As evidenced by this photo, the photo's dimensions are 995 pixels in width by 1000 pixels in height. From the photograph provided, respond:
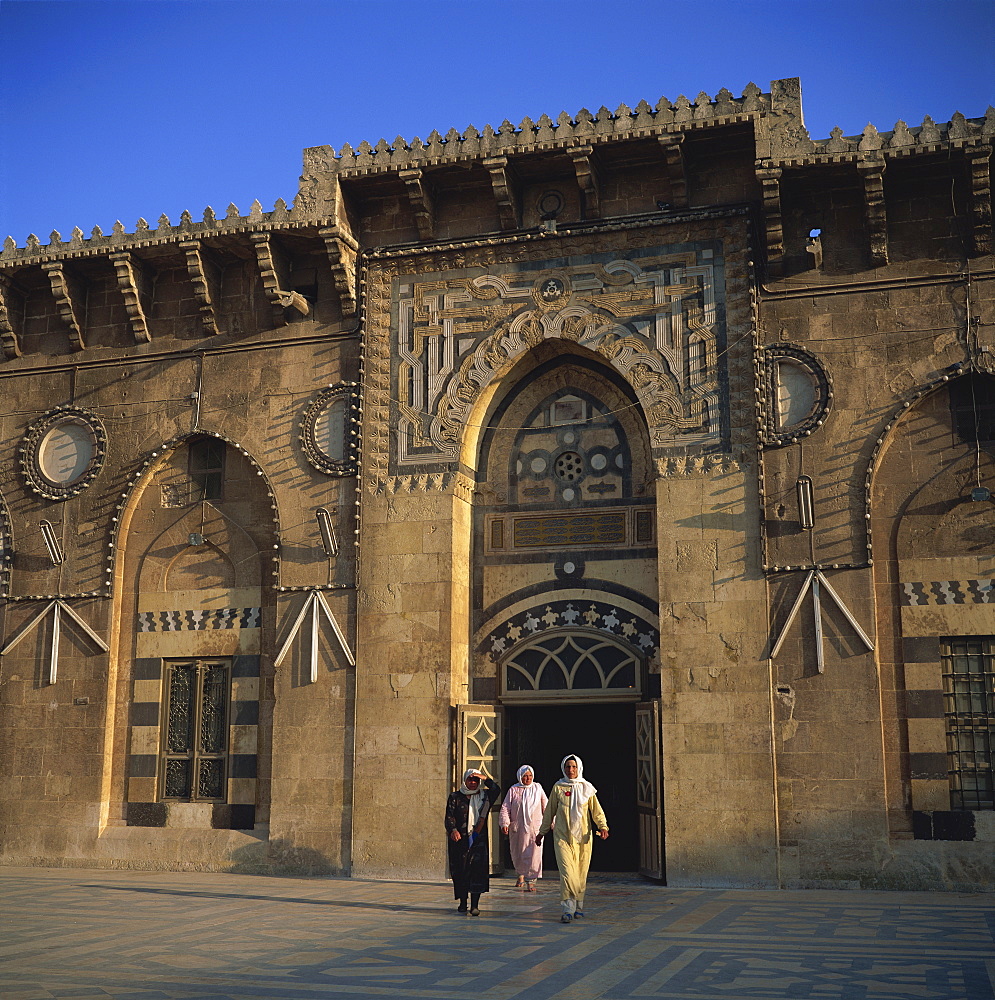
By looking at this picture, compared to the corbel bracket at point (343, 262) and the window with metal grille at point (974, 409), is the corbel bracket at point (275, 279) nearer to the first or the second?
the corbel bracket at point (343, 262)

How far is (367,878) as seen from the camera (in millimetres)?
13320

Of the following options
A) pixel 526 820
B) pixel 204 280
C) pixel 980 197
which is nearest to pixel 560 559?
pixel 526 820

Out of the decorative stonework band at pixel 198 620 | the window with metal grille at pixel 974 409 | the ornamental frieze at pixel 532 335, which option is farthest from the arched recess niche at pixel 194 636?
the window with metal grille at pixel 974 409

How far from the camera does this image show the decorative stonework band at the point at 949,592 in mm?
12641

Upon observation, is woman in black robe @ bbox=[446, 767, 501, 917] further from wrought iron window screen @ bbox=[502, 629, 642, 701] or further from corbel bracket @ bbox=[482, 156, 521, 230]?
corbel bracket @ bbox=[482, 156, 521, 230]

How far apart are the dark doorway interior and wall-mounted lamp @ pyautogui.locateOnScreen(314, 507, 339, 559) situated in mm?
3101

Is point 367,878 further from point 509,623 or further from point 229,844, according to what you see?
point 509,623

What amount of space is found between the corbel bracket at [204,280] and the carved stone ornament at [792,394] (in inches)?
285

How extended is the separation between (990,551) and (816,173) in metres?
4.67

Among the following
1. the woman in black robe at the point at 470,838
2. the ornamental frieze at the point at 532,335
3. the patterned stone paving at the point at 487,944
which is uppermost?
the ornamental frieze at the point at 532,335

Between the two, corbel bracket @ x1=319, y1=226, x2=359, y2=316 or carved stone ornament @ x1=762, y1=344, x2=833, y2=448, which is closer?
carved stone ornament @ x1=762, y1=344, x2=833, y2=448

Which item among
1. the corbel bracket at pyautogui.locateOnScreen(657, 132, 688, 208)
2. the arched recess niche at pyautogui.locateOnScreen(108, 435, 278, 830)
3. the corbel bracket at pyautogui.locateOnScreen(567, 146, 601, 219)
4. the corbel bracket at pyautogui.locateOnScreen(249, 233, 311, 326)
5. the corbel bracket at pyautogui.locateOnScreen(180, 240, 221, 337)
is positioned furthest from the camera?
the corbel bracket at pyautogui.locateOnScreen(180, 240, 221, 337)

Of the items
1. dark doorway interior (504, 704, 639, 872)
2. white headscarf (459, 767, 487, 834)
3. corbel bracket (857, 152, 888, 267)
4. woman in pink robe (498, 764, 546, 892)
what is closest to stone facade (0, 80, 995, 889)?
corbel bracket (857, 152, 888, 267)

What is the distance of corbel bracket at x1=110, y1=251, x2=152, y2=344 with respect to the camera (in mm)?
15414
